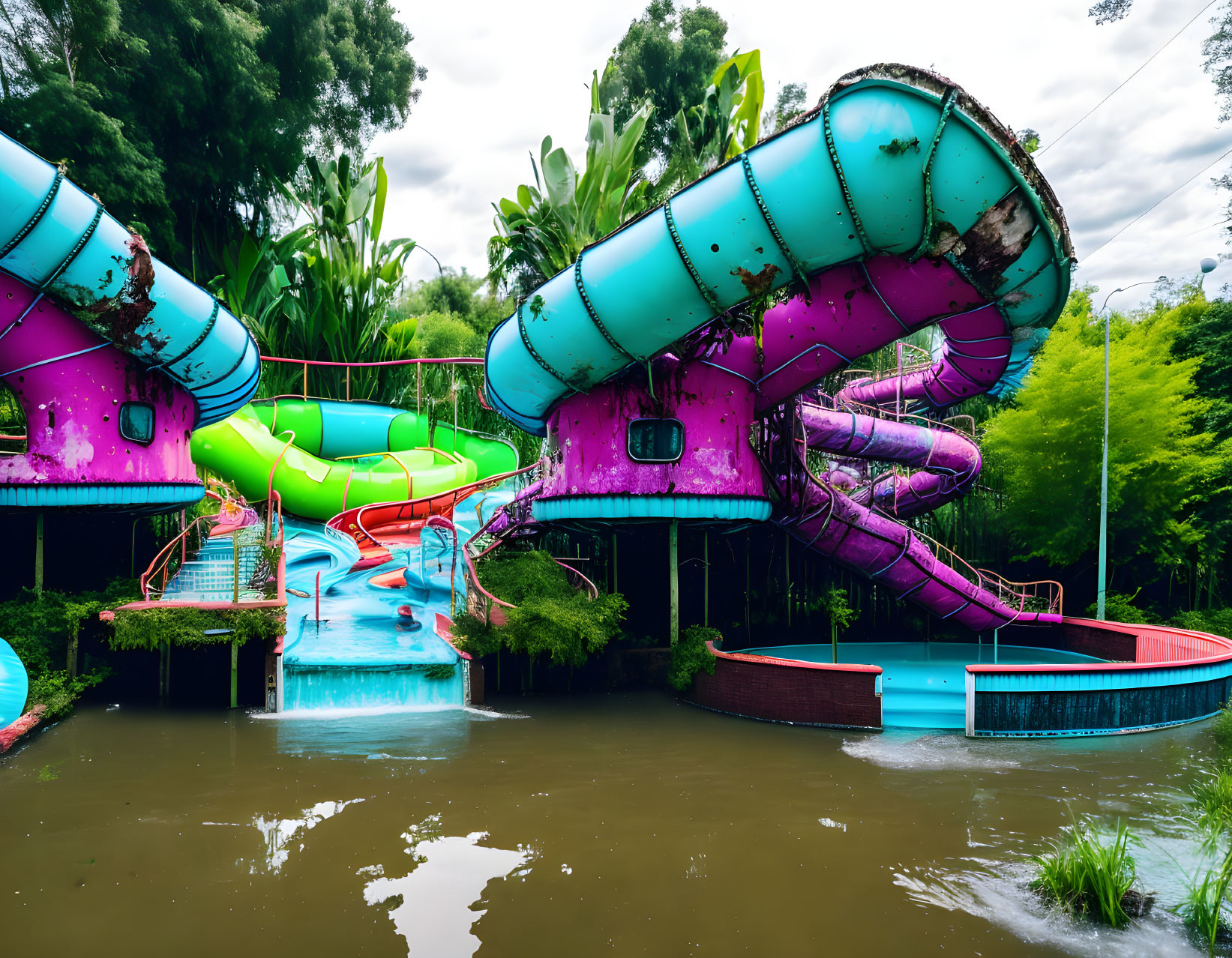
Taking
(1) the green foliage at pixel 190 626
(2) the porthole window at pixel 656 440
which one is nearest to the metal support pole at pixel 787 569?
(2) the porthole window at pixel 656 440

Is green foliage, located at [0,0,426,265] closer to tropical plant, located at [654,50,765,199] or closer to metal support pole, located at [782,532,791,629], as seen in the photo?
tropical plant, located at [654,50,765,199]

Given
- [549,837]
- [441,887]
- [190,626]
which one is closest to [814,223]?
[549,837]

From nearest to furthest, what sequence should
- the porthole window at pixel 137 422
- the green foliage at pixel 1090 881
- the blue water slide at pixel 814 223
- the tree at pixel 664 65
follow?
the green foliage at pixel 1090 881 → the blue water slide at pixel 814 223 → the porthole window at pixel 137 422 → the tree at pixel 664 65

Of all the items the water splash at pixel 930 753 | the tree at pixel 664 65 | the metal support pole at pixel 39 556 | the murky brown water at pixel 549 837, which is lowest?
the water splash at pixel 930 753

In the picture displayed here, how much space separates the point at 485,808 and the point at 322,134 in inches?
1186

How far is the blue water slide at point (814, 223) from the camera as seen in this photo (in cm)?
974

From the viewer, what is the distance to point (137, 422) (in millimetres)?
13422

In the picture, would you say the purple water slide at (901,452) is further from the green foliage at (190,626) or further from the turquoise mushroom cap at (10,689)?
the turquoise mushroom cap at (10,689)

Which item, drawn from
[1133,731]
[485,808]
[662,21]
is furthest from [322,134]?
[1133,731]

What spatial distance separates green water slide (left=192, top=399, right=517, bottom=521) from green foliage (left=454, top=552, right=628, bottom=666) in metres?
9.21

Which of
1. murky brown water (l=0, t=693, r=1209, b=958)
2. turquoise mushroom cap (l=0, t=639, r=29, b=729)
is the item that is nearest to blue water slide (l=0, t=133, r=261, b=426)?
turquoise mushroom cap (l=0, t=639, r=29, b=729)

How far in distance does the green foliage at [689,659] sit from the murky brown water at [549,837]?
57.6 inches

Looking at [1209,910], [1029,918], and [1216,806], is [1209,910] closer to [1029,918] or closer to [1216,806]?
[1029,918]

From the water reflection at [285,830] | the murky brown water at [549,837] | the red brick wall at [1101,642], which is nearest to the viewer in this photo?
the murky brown water at [549,837]
